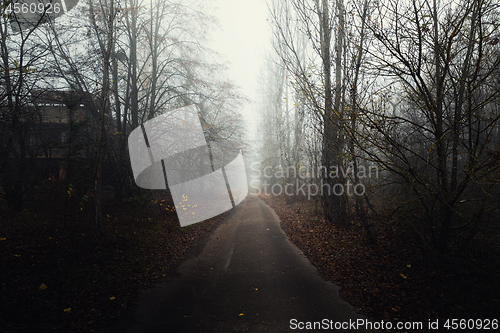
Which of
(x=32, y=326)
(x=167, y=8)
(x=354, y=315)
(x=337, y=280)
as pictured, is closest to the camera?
(x=32, y=326)

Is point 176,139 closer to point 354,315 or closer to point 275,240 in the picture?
point 275,240

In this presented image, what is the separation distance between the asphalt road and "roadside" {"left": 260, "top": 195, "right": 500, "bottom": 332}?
1.55 ft

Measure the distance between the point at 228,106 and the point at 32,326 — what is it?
13107 mm

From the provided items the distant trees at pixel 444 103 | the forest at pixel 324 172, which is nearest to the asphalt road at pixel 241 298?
the forest at pixel 324 172

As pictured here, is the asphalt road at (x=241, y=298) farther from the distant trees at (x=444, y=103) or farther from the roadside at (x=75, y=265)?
the distant trees at (x=444, y=103)

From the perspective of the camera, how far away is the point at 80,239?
722 centimetres

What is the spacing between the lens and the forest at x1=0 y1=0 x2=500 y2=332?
4.30m

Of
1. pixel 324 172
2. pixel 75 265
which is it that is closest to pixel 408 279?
pixel 324 172

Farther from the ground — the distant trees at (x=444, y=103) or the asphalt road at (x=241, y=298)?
the distant trees at (x=444, y=103)

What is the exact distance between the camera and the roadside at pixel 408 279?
3.92 metres

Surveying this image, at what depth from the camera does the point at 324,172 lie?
9938 millimetres

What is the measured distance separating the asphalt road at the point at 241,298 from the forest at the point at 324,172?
423 millimetres

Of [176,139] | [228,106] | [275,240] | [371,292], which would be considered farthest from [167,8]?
[371,292]

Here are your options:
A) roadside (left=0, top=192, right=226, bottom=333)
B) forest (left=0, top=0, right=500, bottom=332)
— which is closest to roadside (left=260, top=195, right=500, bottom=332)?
forest (left=0, top=0, right=500, bottom=332)
